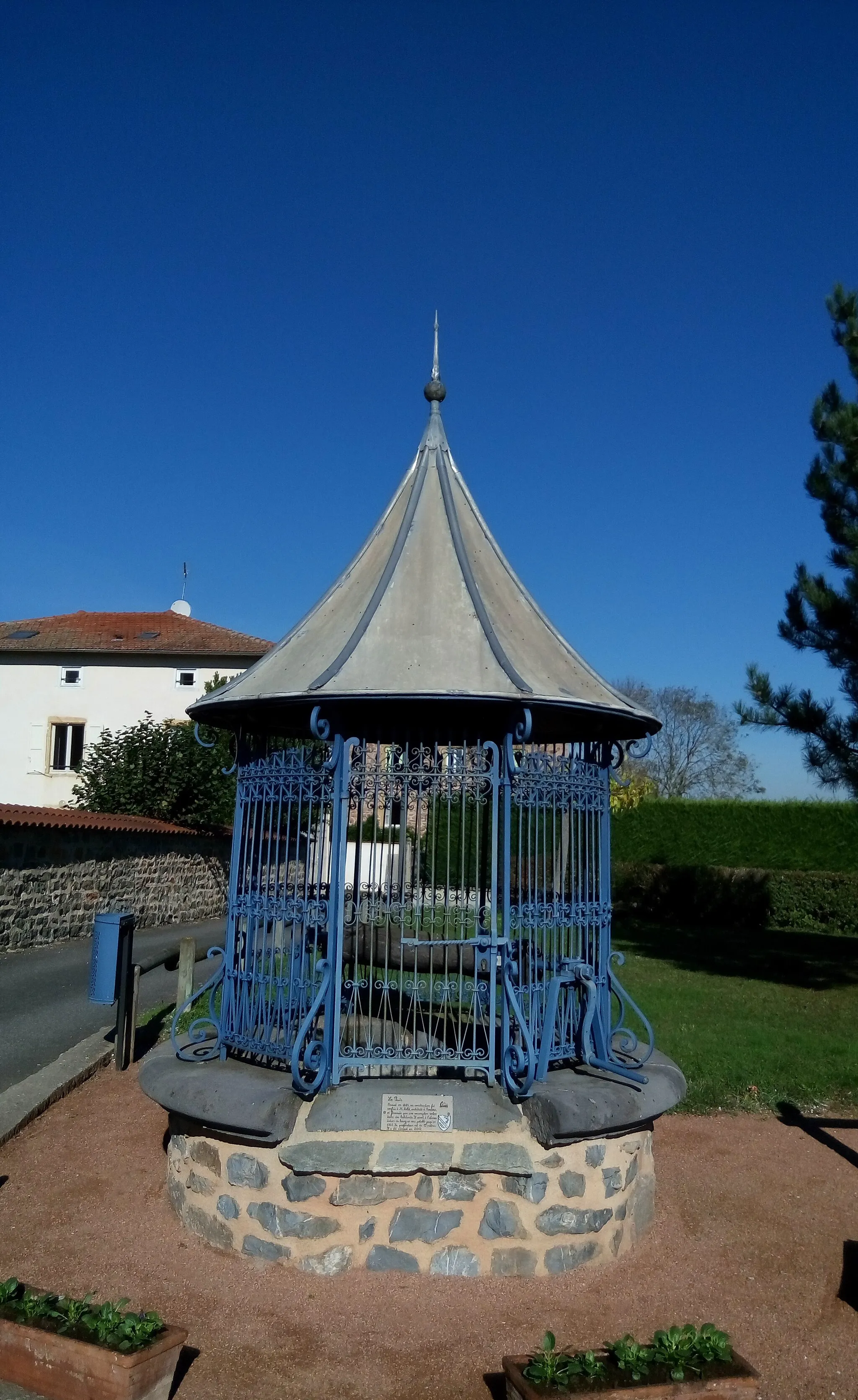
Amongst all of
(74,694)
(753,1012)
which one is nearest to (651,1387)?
(753,1012)

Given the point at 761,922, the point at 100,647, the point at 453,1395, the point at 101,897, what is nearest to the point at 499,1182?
the point at 453,1395

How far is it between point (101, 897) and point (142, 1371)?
12.8 metres

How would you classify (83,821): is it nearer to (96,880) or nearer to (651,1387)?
(96,880)

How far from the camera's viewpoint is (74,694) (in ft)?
92.0

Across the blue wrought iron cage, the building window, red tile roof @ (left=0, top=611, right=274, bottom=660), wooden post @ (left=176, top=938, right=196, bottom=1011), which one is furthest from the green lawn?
the building window

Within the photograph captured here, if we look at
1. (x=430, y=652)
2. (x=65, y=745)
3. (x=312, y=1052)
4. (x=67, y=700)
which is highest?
(x=67, y=700)

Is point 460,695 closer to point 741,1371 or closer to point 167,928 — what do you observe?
point 741,1371

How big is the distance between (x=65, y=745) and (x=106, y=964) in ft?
71.4

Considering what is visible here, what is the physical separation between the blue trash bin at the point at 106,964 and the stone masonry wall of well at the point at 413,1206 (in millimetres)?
3663

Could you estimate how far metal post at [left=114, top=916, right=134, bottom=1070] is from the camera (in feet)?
25.1

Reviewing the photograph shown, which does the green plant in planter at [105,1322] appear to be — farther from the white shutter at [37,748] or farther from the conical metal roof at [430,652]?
the white shutter at [37,748]

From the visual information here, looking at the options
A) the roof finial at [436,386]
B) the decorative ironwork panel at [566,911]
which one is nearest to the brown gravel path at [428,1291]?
the decorative ironwork panel at [566,911]

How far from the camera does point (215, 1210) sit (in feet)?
14.9

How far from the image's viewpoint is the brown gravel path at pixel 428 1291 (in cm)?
364
